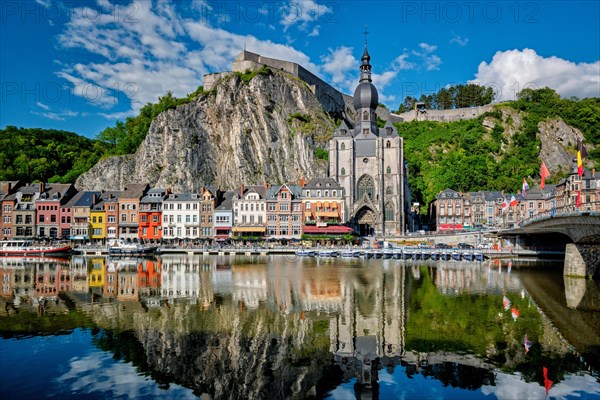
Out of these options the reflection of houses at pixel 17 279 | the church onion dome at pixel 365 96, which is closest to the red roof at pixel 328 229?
the church onion dome at pixel 365 96

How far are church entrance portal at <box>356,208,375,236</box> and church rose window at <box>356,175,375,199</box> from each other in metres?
3.54

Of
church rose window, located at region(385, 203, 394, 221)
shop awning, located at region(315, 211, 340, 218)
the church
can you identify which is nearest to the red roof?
shop awning, located at region(315, 211, 340, 218)

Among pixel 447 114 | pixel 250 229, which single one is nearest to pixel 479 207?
pixel 250 229

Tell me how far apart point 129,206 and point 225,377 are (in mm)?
56775

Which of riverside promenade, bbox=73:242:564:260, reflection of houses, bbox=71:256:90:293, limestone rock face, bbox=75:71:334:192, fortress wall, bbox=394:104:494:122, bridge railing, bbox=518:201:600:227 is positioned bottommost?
reflection of houses, bbox=71:256:90:293

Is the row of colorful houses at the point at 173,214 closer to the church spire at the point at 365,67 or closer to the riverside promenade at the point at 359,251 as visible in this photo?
the riverside promenade at the point at 359,251

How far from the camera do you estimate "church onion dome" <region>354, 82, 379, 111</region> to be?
266 ft

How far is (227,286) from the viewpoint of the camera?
32.4 metres

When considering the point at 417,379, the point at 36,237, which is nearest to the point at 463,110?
the point at 36,237

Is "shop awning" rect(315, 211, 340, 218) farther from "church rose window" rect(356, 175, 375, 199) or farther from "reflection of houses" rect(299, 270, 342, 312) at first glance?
"reflection of houses" rect(299, 270, 342, 312)

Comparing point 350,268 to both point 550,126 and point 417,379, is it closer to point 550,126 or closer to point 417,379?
point 417,379

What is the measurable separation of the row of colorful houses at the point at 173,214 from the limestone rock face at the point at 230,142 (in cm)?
1229

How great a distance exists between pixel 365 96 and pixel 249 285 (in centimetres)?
5634

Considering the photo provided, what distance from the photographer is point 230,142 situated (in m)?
87.0
